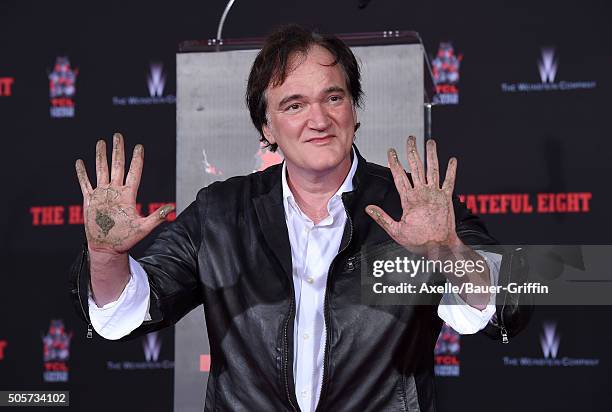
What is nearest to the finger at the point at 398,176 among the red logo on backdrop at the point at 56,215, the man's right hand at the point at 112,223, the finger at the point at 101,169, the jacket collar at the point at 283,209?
the jacket collar at the point at 283,209

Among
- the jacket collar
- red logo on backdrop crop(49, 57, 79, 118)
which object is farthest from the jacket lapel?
red logo on backdrop crop(49, 57, 79, 118)

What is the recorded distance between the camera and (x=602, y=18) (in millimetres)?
3971

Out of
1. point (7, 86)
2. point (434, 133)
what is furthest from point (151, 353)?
point (434, 133)

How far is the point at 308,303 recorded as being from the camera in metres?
1.83

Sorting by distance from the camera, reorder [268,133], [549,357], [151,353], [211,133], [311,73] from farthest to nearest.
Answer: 1. [151,353]
2. [549,357]
3. [211,133]
4. [268,133]
5. [311,73]

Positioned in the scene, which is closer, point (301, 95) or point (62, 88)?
point (301, 95)

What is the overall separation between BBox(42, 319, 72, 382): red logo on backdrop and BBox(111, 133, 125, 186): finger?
278 cm

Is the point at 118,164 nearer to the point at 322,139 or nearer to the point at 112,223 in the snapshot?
the point at 112,223

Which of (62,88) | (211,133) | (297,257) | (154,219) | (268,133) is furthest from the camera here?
(62,88)

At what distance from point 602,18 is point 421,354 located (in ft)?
8.83

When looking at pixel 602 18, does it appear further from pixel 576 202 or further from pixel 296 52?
pixel 296 52

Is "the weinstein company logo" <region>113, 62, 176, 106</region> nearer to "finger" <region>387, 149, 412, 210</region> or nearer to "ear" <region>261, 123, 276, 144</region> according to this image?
"ear" <region>261, 123, 276, 144</region>

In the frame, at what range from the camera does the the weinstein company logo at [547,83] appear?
3.94 metres

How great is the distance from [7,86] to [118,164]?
3048 mm
